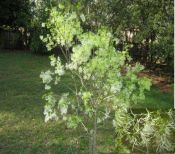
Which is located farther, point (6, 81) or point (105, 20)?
point (105, 20)

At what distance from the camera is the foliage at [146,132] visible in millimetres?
5340

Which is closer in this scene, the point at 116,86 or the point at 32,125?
the point at 116,86

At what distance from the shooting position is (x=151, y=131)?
547cm

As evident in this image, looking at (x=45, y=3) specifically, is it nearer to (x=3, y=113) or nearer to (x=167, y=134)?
(x=3, y=113)

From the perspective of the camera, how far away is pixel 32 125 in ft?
22.8

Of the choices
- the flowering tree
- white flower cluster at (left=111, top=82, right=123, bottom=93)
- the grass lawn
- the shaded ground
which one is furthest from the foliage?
the shaded ground

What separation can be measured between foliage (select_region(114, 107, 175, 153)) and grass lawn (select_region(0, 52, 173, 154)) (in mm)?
399

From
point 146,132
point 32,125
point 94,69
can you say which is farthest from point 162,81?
point 94,69

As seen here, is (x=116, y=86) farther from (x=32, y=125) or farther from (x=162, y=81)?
(x=162, y=81)

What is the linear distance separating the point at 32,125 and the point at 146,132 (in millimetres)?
2243

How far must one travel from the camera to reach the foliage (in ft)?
17.5

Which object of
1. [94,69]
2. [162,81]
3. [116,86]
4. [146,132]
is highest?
[94,69]

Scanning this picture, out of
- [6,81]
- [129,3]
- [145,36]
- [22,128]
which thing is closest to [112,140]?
[22,128]

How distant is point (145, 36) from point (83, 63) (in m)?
8.38
